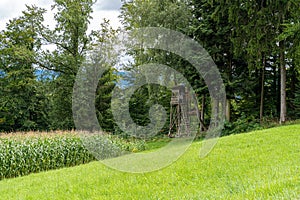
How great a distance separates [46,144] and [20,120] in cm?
1239

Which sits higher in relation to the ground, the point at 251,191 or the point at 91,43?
the point at 91,43

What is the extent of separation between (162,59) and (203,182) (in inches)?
411

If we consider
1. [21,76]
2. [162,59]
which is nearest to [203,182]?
[162,59]

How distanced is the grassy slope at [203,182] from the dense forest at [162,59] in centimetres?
512

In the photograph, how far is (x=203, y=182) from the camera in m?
3.69

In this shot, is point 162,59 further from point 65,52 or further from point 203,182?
point 203,182

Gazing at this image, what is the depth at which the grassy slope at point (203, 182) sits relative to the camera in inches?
117

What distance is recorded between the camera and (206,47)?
42.6 feet

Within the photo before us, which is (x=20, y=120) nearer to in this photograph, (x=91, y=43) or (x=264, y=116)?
(x=91, y=43)

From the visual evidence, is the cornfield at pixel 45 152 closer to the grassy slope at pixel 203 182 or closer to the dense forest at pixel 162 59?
the grassy slope at pixel 203 182

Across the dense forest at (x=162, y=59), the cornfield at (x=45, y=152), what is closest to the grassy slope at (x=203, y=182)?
the cornfield at (x=45, y=152)

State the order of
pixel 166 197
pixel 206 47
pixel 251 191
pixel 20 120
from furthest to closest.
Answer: pixel 20 120
pixel 206 47
pixel 166 197
pixel 251 191

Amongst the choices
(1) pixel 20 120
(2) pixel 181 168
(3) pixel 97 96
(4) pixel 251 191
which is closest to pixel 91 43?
(3) pixel 97 96

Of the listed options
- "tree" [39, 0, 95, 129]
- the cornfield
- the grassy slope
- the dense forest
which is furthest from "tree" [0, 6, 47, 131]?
the grassy slope
